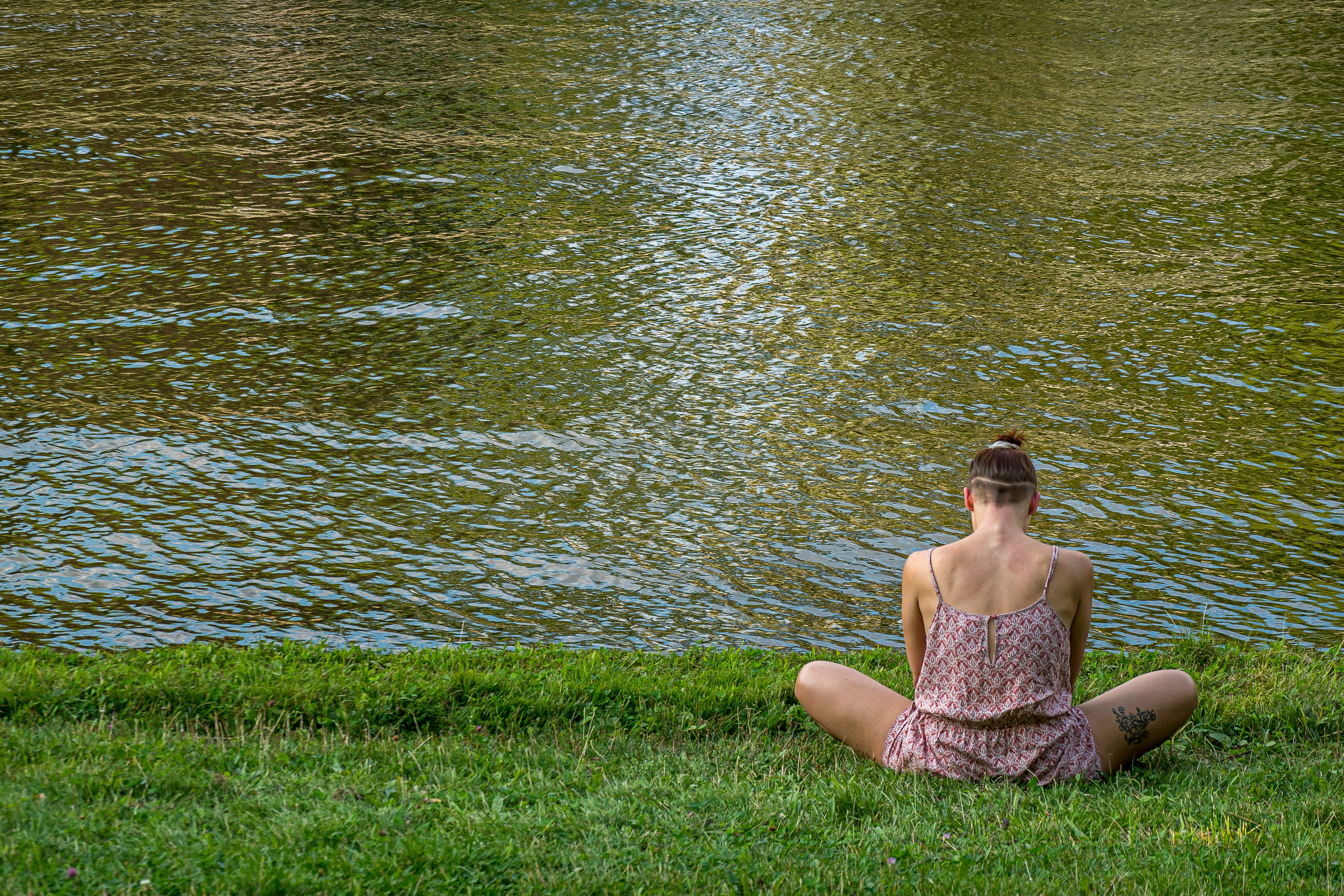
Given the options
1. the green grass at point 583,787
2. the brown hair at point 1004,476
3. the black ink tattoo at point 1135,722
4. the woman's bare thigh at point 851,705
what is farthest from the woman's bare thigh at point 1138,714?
the brown hair at point 1004,476

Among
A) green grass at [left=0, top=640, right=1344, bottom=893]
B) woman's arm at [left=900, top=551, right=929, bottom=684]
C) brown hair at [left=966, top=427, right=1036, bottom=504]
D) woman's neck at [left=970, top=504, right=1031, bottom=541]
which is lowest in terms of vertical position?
green grass at [left=0, top=640, right=1344, bottom=893]

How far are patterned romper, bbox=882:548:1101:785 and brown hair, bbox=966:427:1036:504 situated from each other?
9.6 inches

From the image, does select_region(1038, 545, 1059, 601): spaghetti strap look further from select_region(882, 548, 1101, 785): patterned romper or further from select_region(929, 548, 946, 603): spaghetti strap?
select_region(929, 548, 946, 603): spaghetti strap

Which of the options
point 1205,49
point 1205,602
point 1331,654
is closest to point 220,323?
point 1205,602

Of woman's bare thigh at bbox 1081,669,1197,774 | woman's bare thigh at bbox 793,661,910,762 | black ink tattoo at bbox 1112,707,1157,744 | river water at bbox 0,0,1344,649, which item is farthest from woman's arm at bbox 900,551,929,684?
river water at bbox 0,0,1344,649

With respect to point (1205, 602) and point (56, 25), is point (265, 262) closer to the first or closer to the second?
point (1205, 602)

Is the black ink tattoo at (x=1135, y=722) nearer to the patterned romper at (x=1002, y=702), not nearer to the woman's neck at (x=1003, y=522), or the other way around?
the patterned romper at (x=1002, y=702)

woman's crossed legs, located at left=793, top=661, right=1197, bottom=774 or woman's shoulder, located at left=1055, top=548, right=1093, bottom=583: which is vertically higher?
woman's shoulder, located at left=1055, top=548, right=1093, bottom=583

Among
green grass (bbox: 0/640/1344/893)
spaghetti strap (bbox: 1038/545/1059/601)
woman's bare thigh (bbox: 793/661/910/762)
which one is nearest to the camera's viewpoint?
green grass (bbox: 0/640/1344/893)

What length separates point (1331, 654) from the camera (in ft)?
21.2

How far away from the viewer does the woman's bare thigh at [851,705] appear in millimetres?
5219

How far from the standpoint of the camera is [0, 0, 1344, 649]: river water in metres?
7.33

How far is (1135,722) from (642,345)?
6.17m

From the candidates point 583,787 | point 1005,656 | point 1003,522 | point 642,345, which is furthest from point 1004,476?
point 642,345
